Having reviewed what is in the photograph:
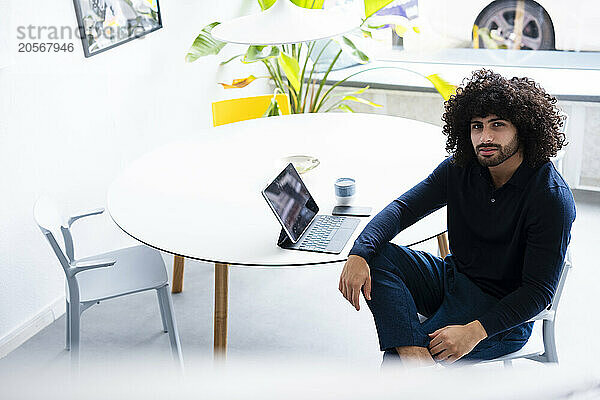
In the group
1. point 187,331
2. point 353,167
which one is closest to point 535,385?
point 353,167

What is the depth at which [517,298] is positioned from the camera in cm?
178

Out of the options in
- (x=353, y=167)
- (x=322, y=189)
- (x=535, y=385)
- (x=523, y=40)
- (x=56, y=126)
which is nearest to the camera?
(x=535, y=385)

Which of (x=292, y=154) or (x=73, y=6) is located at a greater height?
(x=73, y=6)

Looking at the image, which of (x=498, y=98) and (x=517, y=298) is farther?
(x=498, y=98)

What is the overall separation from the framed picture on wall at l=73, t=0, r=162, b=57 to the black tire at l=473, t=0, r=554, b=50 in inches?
83.2

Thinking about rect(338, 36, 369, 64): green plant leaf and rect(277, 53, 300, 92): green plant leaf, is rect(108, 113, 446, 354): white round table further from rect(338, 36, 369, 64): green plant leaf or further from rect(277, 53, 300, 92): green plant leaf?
rect(338, 36, 369, 64): green plant leaf

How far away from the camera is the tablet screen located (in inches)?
81.0

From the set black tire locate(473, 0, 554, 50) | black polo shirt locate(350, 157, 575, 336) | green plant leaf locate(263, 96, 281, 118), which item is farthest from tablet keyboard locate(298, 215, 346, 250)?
black tire locate(473, 0, 554, 50)

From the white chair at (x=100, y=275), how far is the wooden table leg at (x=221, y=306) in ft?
0.47

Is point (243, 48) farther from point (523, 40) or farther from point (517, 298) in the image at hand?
point (517, 298)

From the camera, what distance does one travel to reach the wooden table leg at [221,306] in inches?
90.3

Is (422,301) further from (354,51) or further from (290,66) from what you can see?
(354,51)

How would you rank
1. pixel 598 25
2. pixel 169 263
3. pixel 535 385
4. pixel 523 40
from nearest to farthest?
pixel 535 385 → pixel 169 263 → pixel 598 25 → pixel 523 40

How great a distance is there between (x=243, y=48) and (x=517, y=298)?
9.74 feet
